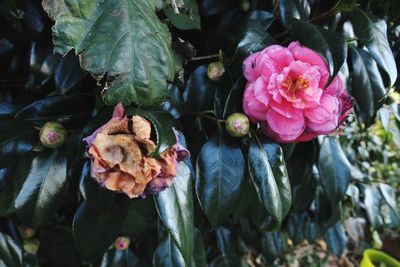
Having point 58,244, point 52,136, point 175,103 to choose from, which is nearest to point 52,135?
point 52,136

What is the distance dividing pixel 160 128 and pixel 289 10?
17.2 inches

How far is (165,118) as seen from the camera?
627 mm

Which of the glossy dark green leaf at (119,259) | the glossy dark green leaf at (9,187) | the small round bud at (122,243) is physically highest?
Answer: the glossy dark green leaf at (9,187)

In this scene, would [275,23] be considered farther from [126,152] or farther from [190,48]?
[126,152]

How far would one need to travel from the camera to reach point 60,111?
0.80 meters

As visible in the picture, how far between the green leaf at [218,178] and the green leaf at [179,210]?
58 mm

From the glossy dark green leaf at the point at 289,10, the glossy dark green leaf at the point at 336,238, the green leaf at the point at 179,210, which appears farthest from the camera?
the glossy dark green leaf at the point at 336,238

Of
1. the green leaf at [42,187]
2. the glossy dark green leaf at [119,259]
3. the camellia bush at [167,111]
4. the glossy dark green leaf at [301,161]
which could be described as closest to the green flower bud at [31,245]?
the camellia bush at [167,111]

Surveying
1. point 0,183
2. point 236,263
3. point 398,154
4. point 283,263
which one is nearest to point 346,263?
point 283,263

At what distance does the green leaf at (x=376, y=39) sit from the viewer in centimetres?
73

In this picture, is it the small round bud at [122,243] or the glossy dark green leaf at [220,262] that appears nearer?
the small round bud at [122,243]

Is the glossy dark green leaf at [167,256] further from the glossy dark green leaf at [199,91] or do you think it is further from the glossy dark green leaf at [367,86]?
the glossy dark green leaf at [367,86]

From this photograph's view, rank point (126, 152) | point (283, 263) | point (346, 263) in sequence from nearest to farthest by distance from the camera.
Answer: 1. point (126, 152)
2. point (283, 263)
3. point (346, 263)

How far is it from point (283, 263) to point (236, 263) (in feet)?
3.31
